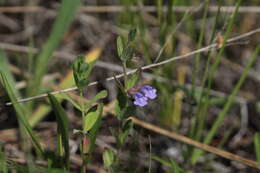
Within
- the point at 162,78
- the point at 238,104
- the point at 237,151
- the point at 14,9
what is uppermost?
the point at 14,9

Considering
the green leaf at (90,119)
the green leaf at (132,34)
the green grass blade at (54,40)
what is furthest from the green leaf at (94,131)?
the green grass blade at (54,40)

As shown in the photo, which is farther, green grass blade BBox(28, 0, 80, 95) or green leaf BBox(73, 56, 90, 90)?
green grass blade BBox(28, 0, 80, 95)

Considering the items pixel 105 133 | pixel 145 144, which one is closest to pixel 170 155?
pixel 145 144

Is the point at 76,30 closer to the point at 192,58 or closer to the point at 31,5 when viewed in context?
the point at 31,5

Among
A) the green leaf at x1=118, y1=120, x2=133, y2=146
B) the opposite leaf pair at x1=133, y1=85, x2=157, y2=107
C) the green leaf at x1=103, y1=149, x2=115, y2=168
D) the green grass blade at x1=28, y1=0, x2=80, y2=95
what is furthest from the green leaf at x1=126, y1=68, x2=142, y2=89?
the green grass blade at x1=28, y1=0, x2=80, y2=95

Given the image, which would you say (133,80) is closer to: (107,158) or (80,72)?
(80,72)

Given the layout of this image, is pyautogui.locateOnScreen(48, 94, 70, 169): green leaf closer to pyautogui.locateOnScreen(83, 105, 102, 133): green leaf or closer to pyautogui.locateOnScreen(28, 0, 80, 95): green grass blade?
pyautogui.locateOnScreen(83, 105, 102, 133): green leaf

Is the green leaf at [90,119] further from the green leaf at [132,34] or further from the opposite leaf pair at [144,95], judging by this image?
the green leaf at [132,34]
